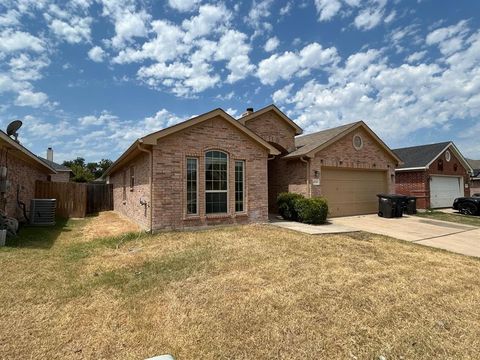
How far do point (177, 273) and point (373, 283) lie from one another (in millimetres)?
3706

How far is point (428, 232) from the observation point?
35.8 ft

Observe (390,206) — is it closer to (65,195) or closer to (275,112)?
(275,112)

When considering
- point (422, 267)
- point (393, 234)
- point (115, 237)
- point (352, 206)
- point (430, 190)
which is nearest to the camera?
point (422, 267)

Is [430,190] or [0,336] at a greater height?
[430,190]

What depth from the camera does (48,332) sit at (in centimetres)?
371

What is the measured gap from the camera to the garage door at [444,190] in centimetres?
2083

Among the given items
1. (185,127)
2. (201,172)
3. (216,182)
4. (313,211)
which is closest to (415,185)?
(313,211)

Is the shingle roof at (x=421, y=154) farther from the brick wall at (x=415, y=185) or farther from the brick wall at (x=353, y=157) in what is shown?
the brick wall at (x=353, y=157)

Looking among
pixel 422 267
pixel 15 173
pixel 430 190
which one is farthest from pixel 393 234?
pixel 15 173

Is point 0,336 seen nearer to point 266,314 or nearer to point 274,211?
point 266,314

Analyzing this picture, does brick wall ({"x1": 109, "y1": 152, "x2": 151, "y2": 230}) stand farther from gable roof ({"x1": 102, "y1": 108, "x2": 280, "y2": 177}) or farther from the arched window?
the arched window

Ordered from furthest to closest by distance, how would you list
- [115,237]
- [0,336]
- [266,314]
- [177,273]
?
1. [115,237]
2. [177,273]
3. [266,314]
4. [0,336]

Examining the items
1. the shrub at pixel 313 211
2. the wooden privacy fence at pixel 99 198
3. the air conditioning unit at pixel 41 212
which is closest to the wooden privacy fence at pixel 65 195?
the air conditioning unit at pixel 41 212

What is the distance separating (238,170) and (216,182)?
108 centimetres
